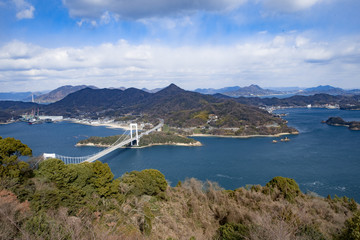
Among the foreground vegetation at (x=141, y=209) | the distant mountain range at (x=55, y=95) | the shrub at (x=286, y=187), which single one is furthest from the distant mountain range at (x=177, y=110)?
the distant mountain range at (x=55, y=95)

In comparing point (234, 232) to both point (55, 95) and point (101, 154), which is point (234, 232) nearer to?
point (101, 154)

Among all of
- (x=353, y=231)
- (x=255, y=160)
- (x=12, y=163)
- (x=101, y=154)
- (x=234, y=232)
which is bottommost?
(x=255, y=160)

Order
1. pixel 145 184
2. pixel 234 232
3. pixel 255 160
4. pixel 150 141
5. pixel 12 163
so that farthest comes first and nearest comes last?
pixel 150 141, pixel 255 160, pixel 145 184, pixel 12 163, pixel 234 232

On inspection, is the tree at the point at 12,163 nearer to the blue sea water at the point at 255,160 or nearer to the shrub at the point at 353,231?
the shrub at the point at 353,231

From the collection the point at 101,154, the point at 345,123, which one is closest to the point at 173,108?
the point at 345,123

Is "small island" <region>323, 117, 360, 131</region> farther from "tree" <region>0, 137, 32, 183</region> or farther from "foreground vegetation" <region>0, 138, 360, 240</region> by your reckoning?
"tree" <region>0, 137, 32, 183</region>

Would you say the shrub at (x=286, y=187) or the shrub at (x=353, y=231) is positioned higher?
the shrub at (x=353, y=231)

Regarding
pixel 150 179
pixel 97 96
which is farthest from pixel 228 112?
pixel 97 96
